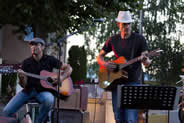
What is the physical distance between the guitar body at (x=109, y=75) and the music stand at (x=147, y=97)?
0.42 metres

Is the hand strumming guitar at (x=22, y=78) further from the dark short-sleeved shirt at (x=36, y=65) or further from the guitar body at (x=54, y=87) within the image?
the guitar body at (x=54, y=87)

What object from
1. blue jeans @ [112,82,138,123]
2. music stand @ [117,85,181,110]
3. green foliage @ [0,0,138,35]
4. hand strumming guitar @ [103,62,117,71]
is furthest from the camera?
hand strumming guitar @ [103,62,117,71]

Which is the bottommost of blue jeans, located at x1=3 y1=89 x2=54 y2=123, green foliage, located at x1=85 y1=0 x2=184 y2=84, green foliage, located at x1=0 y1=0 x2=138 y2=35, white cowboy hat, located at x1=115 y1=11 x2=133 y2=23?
blue jeans, located at x1=3 y1=89 x2=54 y2=123

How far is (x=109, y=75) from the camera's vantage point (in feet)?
18.4

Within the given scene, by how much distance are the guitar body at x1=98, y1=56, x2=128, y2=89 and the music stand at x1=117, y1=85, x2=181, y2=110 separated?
42 centimetres

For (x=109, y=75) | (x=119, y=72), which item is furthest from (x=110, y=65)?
(x=119, y=72)

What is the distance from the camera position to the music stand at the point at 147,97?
496cm

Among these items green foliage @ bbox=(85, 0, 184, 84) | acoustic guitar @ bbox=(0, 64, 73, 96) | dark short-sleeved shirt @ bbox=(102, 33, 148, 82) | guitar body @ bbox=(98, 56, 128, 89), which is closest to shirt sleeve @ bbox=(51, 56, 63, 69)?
acoustic guitar @ bbox=(0, 64, 73, 96)

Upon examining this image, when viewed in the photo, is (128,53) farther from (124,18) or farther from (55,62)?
(55,62)

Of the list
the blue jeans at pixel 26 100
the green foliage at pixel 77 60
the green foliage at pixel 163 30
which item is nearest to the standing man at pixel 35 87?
the blue jeans at pixel 26 100

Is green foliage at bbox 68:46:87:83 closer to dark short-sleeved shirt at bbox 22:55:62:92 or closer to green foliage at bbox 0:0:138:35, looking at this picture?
dark short-sleeved shirt at bbox 22:55:62:92

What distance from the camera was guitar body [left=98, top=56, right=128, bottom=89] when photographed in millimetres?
5406

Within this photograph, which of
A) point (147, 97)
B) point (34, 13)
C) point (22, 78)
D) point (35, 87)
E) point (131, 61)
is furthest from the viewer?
point (35, 87)

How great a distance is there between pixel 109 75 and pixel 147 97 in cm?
80
